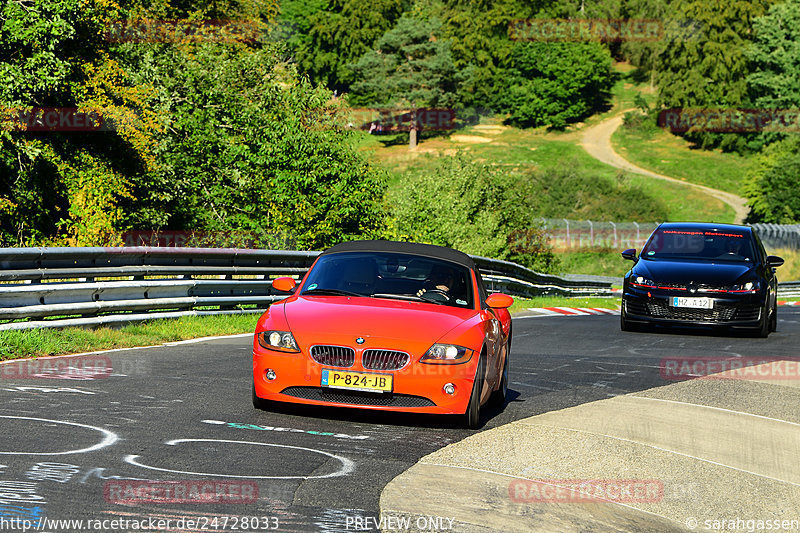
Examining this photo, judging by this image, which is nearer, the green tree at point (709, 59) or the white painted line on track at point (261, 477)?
the white painted line on track at point (261, 477)

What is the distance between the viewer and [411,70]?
10012cm

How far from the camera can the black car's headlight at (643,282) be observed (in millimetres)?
16531

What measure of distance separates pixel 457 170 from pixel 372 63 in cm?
5397

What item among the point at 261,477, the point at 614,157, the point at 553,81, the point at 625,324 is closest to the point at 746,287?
the point at 625,324

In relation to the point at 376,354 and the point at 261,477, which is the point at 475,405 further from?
the point at 261,477

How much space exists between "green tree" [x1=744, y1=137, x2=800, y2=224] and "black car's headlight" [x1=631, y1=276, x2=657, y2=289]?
58.2 metres

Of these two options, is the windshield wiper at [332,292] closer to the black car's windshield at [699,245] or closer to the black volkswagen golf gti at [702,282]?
the black volkswagen golf gti at [702,282]

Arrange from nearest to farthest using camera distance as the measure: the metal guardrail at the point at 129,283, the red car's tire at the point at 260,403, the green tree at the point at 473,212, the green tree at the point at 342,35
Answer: the red car's tire at the point at 260,403, the metal guardrail at the point at 129,283, the green tree at the point at 473,212, the green tree at the point at 342,35

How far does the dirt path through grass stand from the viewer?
84500 mm

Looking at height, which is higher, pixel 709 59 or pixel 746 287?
pixel 709 59

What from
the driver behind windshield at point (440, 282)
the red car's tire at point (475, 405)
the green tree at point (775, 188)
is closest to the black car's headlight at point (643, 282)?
the driver behind windshield at point (440, 282)

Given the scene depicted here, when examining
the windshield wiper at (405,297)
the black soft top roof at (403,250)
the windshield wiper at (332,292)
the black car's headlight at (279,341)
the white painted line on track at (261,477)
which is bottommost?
the white painted line on track at (261,477)

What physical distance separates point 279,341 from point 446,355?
1207mm

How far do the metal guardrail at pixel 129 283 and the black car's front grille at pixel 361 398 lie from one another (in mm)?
4802
